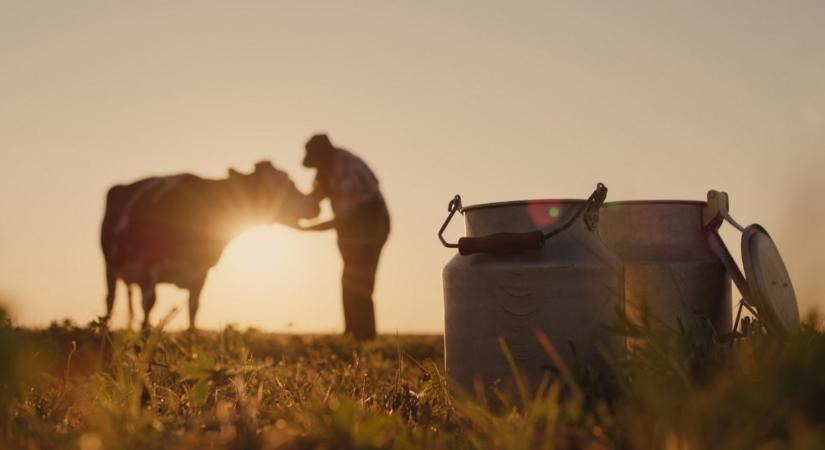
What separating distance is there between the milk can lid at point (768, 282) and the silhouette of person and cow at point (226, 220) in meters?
6.73

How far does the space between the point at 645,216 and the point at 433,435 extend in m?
1.95

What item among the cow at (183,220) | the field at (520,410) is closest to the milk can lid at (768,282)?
the field at (520,410)

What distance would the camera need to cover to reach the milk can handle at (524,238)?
3.34 m

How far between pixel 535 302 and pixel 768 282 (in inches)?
49.1

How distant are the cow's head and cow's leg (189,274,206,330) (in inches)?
54.5

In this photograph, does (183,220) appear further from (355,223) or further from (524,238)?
(524,238)

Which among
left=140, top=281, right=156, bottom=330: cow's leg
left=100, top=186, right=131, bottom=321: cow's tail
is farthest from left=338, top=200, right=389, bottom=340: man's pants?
left=100, top=186, right=131, bottom=321: cow's tail

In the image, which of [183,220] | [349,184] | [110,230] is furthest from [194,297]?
[349,184]

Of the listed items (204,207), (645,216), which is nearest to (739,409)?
(645,216)

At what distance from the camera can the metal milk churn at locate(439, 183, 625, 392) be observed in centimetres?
336

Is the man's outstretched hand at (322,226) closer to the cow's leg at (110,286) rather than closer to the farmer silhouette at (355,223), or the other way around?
the farmer silhouette at (355,223)

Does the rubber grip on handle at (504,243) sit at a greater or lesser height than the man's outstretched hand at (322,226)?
lesser

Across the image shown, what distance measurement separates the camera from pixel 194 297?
36.2ft

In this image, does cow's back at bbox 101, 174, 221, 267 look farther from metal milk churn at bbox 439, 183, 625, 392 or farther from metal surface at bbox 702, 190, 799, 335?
metal surface at bbox 702, 190, 799, 335
